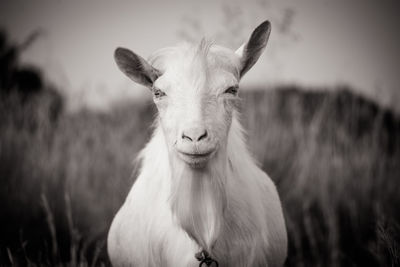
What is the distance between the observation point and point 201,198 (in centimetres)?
204

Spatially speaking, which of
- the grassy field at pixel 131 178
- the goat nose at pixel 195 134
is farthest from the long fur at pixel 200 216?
the grassy field at pixel 131 178

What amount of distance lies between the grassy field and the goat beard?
1.84m

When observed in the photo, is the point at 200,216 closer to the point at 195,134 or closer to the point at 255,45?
the point at 195,134

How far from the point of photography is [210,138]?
176 centimetres

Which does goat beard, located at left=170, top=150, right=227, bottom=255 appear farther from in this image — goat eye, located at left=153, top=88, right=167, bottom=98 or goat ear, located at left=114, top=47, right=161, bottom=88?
goat ear, located at left=114, top=47, right=161, bottom=88

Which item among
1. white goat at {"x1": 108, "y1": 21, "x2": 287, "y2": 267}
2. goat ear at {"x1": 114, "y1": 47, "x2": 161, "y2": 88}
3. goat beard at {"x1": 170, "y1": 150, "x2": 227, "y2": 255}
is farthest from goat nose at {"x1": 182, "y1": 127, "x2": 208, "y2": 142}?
goat ear at {"x1": 114, "y1": 47, "x2": 161, "y2": 88}

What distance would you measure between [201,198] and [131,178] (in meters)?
2.83

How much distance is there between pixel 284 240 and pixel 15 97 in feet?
15.4

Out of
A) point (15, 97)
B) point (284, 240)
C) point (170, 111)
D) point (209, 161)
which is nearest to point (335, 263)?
point (284, 240)

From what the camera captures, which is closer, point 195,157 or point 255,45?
point 195,157

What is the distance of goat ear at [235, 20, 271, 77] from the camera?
2.15 m

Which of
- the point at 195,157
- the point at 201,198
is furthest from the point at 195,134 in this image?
the point at 201,198

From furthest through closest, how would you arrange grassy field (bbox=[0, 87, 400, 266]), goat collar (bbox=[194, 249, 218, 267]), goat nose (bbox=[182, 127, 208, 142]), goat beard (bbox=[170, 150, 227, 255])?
grassy field (bbox=[0, 87, 400, 266]) → goat collar (bbox=[194, 249, 218, 267]) → goat beard (bbox=[170, 150, 227, 255]) → goat nose (bbox=[182, 127, 208, 142])

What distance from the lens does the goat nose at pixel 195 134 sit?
171 cm
